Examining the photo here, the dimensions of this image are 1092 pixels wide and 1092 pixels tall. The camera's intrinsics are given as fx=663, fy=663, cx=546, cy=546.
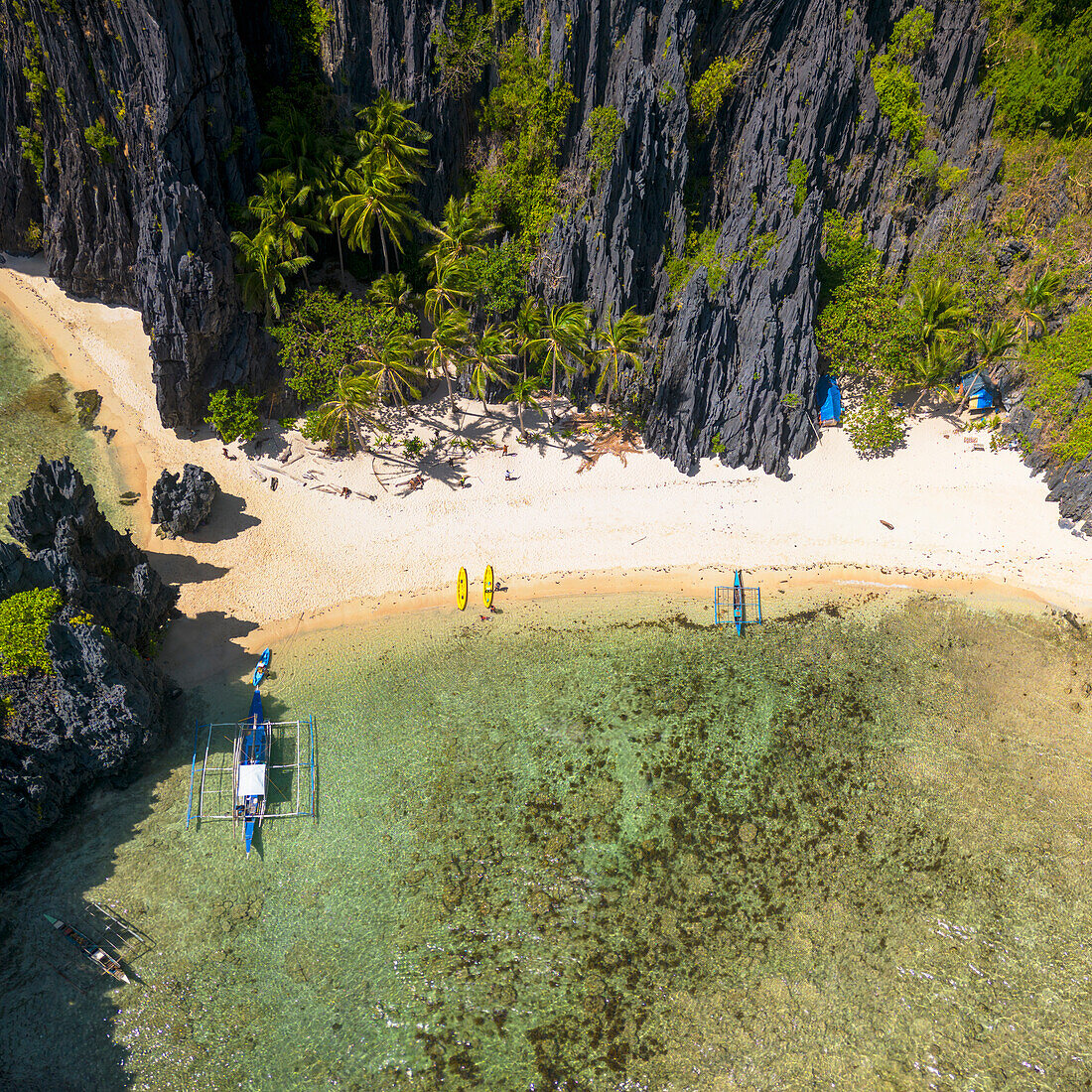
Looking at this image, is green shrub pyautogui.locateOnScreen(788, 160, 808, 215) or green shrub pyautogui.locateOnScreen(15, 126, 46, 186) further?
green shrub pyautogui.locateOnScreen(15, 126, 46, 186)

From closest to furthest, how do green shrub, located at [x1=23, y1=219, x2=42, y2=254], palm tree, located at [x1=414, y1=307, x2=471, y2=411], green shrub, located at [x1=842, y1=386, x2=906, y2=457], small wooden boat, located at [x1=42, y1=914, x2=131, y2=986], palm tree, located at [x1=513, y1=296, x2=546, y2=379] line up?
small wooden boat, located at [x1=42, y1=914, x2=131, y2=986]
palm tree, located at [x1=414, y1=307, x2=471, y2=411]
palm tree, located at [x1=513, y1=296, x2=546, y2=379]
green shrub, located at [x1=842, y1=386, x2=906, y2=457]
green shrub, located at [x1=23, y1=219, x2=42, y2=254]

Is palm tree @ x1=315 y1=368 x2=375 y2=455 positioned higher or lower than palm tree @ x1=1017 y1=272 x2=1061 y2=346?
lower

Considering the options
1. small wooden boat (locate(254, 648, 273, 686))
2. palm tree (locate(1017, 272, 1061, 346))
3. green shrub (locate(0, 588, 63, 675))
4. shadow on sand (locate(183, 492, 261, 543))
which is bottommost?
small wooden boat (locate(254, 648, 273, 686))

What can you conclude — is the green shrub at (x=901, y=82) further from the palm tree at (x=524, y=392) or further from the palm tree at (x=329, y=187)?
the palm tree at (x=329, y=187)

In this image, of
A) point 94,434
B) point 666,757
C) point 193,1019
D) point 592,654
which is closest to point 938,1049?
point 666,757

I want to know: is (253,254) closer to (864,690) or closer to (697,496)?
(697,496)

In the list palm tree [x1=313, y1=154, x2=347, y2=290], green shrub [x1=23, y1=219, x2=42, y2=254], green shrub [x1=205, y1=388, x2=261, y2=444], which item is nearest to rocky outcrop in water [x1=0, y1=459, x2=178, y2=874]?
green shrub [x1=205, y1=388, x2=261, y2=444]

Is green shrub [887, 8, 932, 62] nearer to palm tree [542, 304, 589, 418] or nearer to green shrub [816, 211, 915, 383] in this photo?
green shrub [816, 211, 915, 383]

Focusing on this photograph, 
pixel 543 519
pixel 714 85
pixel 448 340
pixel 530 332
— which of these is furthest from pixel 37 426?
pixel 714 85
